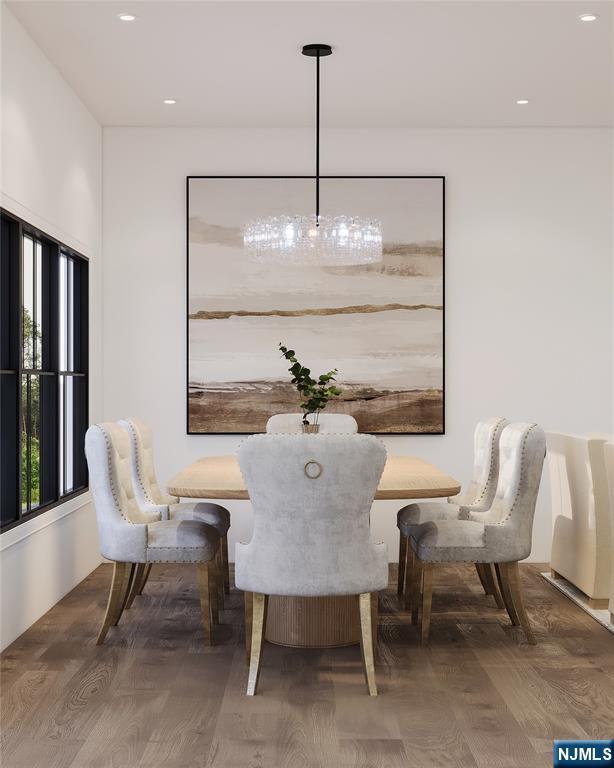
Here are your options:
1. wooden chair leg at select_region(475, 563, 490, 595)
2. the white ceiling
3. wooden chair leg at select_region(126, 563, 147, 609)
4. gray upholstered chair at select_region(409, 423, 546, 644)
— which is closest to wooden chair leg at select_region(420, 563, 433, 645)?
gray upholstered chair at select_region(409, 423, 546, 644)

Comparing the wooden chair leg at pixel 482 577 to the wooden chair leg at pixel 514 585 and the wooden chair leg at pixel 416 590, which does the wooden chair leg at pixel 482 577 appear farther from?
the wooden chair leg at pixel 514 585

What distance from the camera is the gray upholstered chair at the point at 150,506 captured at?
4.68m

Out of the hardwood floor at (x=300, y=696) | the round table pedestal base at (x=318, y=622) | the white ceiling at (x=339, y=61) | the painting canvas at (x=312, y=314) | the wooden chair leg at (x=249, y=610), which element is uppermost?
the white ceiling at (x=339, y=61)

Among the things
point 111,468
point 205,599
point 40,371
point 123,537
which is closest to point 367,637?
point 205,599

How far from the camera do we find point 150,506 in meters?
4.74

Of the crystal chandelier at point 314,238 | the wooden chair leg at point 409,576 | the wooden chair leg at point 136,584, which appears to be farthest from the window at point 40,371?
the wooden chair leg at point 409,576

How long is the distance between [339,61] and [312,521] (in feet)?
8.81

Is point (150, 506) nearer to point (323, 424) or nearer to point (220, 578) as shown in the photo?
point (220, 578)

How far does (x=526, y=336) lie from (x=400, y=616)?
2400mm

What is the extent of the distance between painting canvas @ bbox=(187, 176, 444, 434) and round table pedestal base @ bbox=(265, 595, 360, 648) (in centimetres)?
221

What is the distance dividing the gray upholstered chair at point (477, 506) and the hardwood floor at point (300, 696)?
29 centimetres

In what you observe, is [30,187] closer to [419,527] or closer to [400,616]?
[419,527]

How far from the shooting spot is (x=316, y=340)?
6078mm

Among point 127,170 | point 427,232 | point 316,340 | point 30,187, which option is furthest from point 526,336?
point 30,187
